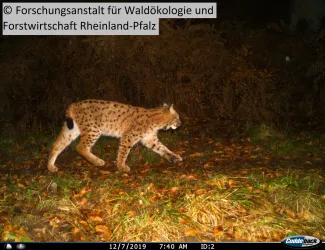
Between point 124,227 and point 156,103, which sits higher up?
point 156,103

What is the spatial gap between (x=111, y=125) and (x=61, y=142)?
2.99ft

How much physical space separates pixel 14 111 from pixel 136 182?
17.0 ft

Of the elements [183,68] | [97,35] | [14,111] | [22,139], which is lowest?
[22,139]

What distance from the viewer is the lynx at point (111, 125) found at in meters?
6.36

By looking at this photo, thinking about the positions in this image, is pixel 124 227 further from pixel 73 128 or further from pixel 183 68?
pixel 183 68

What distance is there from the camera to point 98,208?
4270 mm

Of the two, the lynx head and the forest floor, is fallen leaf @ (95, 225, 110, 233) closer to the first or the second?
the forest floor

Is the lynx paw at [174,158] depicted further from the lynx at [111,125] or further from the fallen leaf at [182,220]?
the fallen leaf at [182,220]

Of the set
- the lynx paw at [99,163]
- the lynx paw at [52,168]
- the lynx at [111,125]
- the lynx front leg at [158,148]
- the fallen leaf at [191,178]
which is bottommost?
the fallen leaf at [191,178]

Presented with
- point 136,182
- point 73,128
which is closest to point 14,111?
point 73,128

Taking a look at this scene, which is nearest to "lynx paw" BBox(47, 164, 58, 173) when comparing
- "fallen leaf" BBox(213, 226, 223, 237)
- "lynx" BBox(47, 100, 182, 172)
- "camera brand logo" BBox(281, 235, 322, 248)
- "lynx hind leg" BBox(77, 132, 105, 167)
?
"lynx" BBox(47, 100, 182, 172)

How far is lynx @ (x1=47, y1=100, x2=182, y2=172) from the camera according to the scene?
636 centimetres

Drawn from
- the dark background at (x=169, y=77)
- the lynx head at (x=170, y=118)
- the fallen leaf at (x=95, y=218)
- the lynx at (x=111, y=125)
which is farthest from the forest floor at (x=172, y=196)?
the dark background at (x=169, y=77)

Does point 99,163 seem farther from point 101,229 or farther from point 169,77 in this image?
point 169,77
